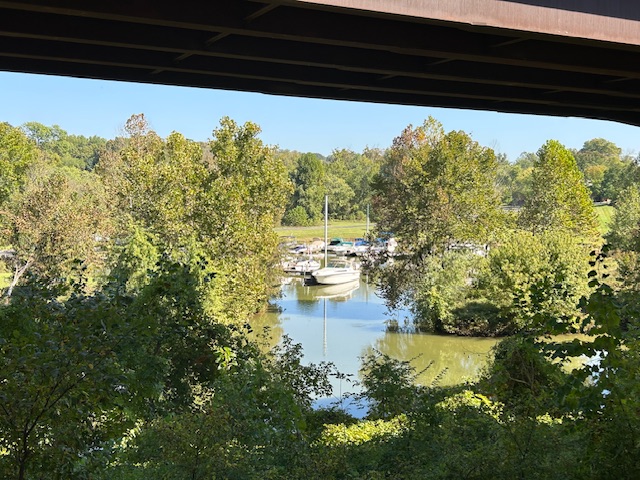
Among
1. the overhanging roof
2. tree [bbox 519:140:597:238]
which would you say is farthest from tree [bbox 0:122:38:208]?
the overhanging roof

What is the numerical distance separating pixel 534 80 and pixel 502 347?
446 centimetres

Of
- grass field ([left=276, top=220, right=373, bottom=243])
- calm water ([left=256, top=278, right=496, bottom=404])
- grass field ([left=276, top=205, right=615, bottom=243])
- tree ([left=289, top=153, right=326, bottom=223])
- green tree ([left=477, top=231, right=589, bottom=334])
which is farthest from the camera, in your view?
tree ([left=289, top=153, right=326, bottom=223])

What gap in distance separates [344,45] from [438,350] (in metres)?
23.5

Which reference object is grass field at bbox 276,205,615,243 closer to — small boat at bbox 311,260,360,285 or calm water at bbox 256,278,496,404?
small boat at bbox 311,260,360,285

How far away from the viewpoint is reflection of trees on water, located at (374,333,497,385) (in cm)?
2536

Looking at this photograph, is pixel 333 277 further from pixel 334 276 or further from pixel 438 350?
pixel 438 350

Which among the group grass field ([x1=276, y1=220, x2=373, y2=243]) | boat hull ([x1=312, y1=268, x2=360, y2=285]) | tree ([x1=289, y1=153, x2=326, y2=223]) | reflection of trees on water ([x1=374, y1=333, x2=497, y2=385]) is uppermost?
tree ([x1=289, y1=153, x2=326, y2=223])

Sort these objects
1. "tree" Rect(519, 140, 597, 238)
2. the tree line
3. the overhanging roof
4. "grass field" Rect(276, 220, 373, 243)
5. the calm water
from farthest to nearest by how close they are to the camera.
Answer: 1. "grass field" Rect(276, 220, 373, 243)
2. "tree" Rect(519, 140, 597, 238)
3. the calm water
4. the overhanging roof
5. the tree line

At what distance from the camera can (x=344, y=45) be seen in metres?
6.29

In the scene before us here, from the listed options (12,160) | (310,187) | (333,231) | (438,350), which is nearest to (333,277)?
(438,350)

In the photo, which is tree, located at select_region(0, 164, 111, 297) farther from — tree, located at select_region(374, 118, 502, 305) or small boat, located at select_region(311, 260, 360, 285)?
small boat, located at select_region(311, 260, 360, 285)

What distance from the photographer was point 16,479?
13.2 ft

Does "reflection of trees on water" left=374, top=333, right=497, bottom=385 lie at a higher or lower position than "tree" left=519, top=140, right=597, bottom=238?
lower

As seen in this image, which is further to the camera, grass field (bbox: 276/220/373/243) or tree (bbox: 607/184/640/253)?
grass field (bbox: 276/220/373/243)
